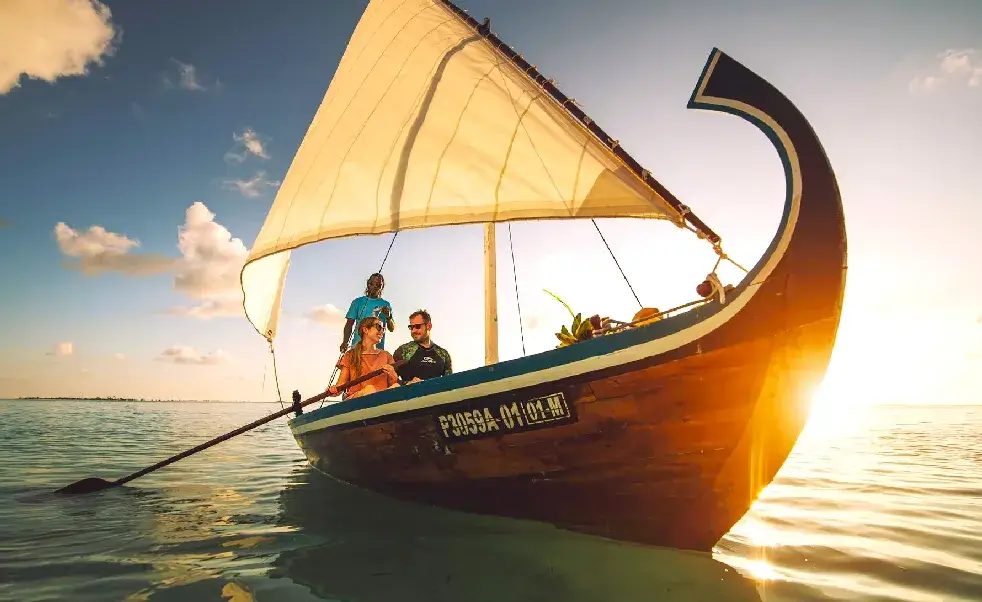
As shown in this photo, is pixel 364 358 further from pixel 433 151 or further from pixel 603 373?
pixel 603 373

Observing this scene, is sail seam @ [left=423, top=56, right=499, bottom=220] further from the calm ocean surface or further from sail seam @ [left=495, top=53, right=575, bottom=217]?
the calm ocean surface

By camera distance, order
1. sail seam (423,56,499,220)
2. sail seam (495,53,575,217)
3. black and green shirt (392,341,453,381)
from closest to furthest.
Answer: sail seam (495,53,575,217)
black and green shirt (392,341,453,381)
sail seam (423,56,499,220)

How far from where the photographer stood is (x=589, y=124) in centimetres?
570

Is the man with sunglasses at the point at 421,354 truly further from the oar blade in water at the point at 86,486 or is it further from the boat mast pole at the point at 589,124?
the oar blade in water at the point at 86,486

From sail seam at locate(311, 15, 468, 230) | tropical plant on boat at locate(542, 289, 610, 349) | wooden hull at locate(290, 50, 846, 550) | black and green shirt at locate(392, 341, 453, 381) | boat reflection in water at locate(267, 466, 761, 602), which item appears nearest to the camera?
boat reflection in water at locate(267, 466, 761, 602)

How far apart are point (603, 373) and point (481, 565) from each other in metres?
1.81

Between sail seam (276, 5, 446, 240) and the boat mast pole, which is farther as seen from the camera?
sail seam (276, 5, 446, 240)

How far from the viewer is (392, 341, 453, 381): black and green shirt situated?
643 cm

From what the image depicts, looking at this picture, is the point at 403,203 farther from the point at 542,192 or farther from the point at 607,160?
the point at 607,160

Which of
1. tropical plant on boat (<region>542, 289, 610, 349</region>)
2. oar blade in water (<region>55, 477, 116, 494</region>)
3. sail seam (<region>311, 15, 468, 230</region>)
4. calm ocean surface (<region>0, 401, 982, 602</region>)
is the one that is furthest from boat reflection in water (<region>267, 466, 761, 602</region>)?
sail seam (<region>311, 15, 468, 230</region>)

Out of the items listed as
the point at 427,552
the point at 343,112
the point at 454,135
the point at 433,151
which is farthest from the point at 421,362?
the point at 343,112

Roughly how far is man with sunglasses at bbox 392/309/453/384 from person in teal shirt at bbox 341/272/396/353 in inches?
60.6

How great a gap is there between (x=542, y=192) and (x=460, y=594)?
437cm

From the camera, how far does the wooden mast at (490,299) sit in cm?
657
